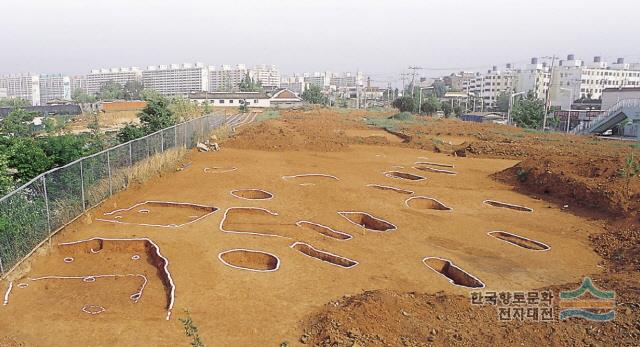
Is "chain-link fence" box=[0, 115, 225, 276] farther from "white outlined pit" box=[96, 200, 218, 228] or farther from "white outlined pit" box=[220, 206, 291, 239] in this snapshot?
"white outlined pit" box=[220, 206, 291, 239]

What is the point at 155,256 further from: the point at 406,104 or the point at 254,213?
the point at 406,104

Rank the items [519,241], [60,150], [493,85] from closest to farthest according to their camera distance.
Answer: [519,241]
[60,150]
[493,85]

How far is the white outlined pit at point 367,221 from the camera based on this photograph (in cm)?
1230

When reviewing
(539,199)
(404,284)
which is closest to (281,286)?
(404,284)

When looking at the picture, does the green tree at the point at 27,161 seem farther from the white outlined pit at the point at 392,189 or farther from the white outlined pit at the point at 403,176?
the white outlined pit at the point at 403,176

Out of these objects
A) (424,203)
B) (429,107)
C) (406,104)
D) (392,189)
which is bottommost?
(424,203)

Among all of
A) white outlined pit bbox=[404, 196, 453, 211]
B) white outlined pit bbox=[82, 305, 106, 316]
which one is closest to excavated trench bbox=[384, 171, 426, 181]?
white outlined pit bbox=[404, 196, 453, 211]

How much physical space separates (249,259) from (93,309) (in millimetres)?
3324

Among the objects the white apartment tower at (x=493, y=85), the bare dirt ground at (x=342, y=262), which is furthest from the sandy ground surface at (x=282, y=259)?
the white apartment tower at (x=493, y=85)

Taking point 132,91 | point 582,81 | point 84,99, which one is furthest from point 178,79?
point 582,81

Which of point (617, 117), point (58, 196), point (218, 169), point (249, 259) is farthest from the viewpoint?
point (617, 117)

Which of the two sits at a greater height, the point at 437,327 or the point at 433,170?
the point at 433,170

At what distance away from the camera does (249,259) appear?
991 cm

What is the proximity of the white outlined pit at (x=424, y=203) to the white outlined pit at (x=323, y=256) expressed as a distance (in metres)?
5.16
